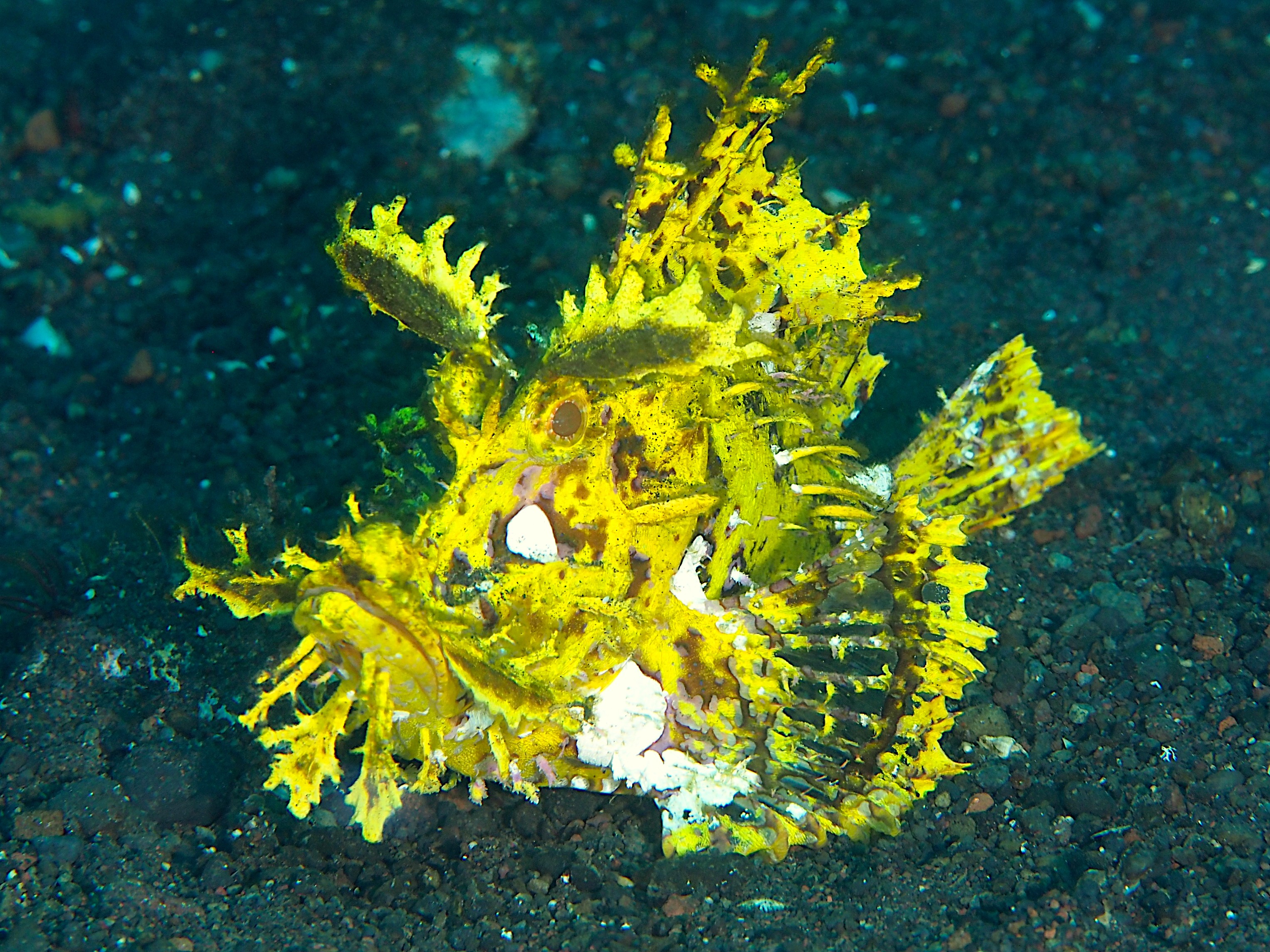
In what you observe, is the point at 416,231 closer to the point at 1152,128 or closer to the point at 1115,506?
the point at 1115,506

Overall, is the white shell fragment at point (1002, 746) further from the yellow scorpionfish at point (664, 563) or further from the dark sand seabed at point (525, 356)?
the yellow scorpionfish at point (664, 563)

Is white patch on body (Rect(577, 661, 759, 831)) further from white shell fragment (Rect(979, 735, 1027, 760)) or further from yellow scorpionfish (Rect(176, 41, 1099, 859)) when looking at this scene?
white shell fragment (Rect(979, 735, 1027, 760))

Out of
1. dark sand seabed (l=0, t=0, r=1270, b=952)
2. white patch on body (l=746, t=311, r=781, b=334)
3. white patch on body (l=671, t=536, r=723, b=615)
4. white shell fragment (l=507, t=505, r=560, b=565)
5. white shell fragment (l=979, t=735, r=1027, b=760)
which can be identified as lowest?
white shell fragment (l=979, t=735, r=1027, b=760)

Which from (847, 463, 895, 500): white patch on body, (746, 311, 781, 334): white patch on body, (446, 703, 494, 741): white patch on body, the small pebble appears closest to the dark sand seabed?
the small pebble

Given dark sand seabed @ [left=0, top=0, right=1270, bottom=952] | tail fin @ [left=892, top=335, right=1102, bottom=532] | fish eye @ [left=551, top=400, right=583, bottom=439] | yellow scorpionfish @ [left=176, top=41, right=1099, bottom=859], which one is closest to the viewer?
yellow scorpionfish @ [left=176, top=41, right=1099, bottom=859]

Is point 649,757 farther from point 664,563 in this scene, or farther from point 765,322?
point 765,322

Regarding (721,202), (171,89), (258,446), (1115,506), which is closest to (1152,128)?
(1115,506)
